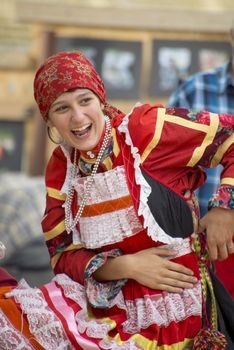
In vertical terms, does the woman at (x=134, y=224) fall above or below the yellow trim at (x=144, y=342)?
above

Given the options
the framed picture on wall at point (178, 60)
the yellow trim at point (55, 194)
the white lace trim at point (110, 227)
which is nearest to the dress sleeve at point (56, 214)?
the yellow trim at point (55, 194)


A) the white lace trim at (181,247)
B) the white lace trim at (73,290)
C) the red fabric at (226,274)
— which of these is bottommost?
the red fabric at (226,274)

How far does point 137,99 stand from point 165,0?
311 cm

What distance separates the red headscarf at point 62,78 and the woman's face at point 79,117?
0.02 metres

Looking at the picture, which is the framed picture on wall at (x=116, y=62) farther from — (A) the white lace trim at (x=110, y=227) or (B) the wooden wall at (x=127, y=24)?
(A) the white lace trim at (x=110, y=227)

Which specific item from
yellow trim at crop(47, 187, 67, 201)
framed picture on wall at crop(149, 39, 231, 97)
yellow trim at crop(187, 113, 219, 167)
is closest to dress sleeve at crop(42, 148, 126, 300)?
yellow trim at crop(47, 187, 67, 201)

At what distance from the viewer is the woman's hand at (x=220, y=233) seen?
2357mm

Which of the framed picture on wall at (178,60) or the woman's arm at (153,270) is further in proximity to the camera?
the framed picture on wall at (178,60)

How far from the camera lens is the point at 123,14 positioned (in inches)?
206

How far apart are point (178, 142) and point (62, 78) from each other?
0.41 m

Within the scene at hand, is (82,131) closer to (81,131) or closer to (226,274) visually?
(81,131)

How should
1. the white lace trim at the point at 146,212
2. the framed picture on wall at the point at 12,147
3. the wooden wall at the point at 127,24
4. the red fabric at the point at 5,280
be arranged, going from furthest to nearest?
the framed picture on wall at the point at 12,147 < the wooden wall at the point at 127,24 < the red fabric at the point at 5,280 < the white lace trim at the point at 146,212

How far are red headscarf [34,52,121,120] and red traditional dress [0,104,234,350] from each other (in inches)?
7.1

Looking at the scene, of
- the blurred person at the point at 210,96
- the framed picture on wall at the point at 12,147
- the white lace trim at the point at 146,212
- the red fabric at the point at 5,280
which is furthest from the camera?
the framed picture on wall at the point at 12,147
